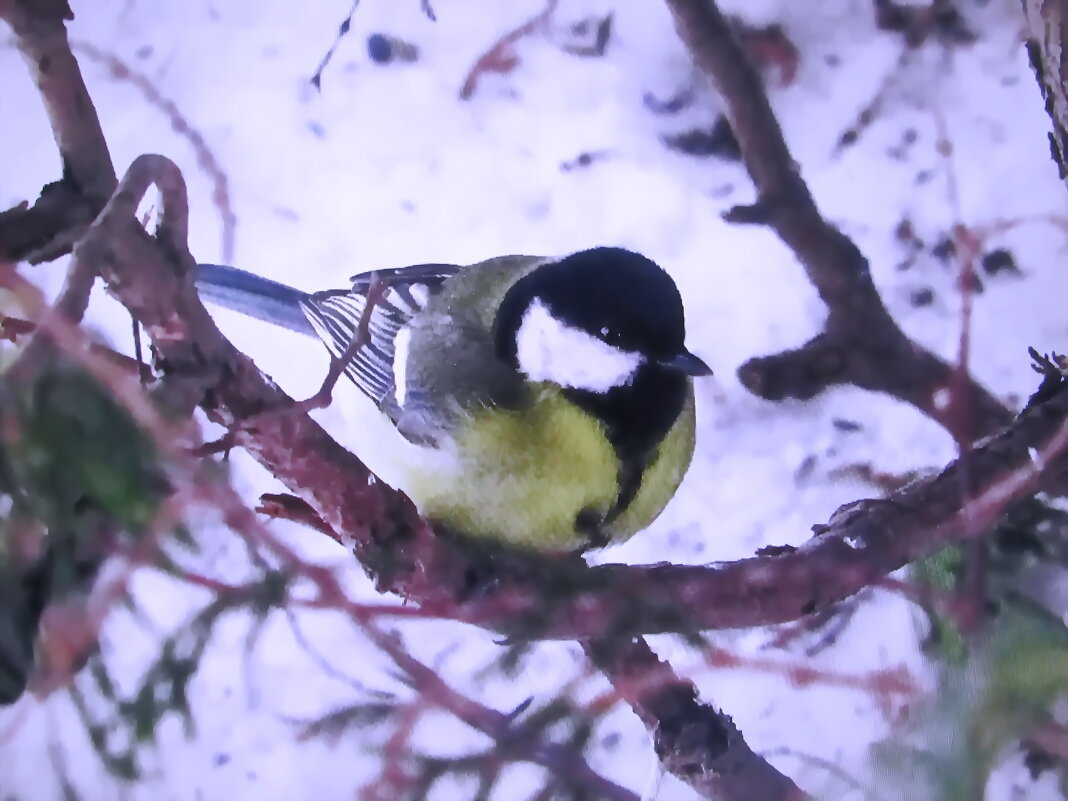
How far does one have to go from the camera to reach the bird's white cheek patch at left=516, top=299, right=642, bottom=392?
46cm

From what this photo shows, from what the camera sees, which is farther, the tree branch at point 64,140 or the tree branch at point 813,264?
Answer: the tree branch at point 813,264

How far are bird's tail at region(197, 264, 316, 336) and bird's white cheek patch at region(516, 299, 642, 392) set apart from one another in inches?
6.2

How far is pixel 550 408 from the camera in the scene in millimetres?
450

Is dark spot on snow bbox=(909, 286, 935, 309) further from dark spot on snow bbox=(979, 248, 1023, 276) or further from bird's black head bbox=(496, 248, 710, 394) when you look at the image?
bird's black head bbox=(496, 248, 710, 394)

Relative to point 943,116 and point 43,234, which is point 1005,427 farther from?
point 43,234

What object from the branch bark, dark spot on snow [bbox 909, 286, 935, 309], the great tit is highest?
the branch bark

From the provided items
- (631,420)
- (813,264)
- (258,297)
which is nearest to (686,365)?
(631,420)

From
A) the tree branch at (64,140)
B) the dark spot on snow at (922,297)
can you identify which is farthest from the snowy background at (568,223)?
the tree branch at (64,140)

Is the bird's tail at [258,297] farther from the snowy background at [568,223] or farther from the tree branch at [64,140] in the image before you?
the tree branch at [64,140]

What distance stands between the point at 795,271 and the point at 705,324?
0.22 feet

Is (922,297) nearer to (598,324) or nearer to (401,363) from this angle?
(598,324)

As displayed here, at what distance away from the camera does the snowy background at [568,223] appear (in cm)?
48

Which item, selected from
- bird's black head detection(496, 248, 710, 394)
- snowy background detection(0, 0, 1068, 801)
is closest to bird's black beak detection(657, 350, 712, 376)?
bird's black head detection(496, 248, 710, 394)

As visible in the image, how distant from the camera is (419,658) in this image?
485mm
